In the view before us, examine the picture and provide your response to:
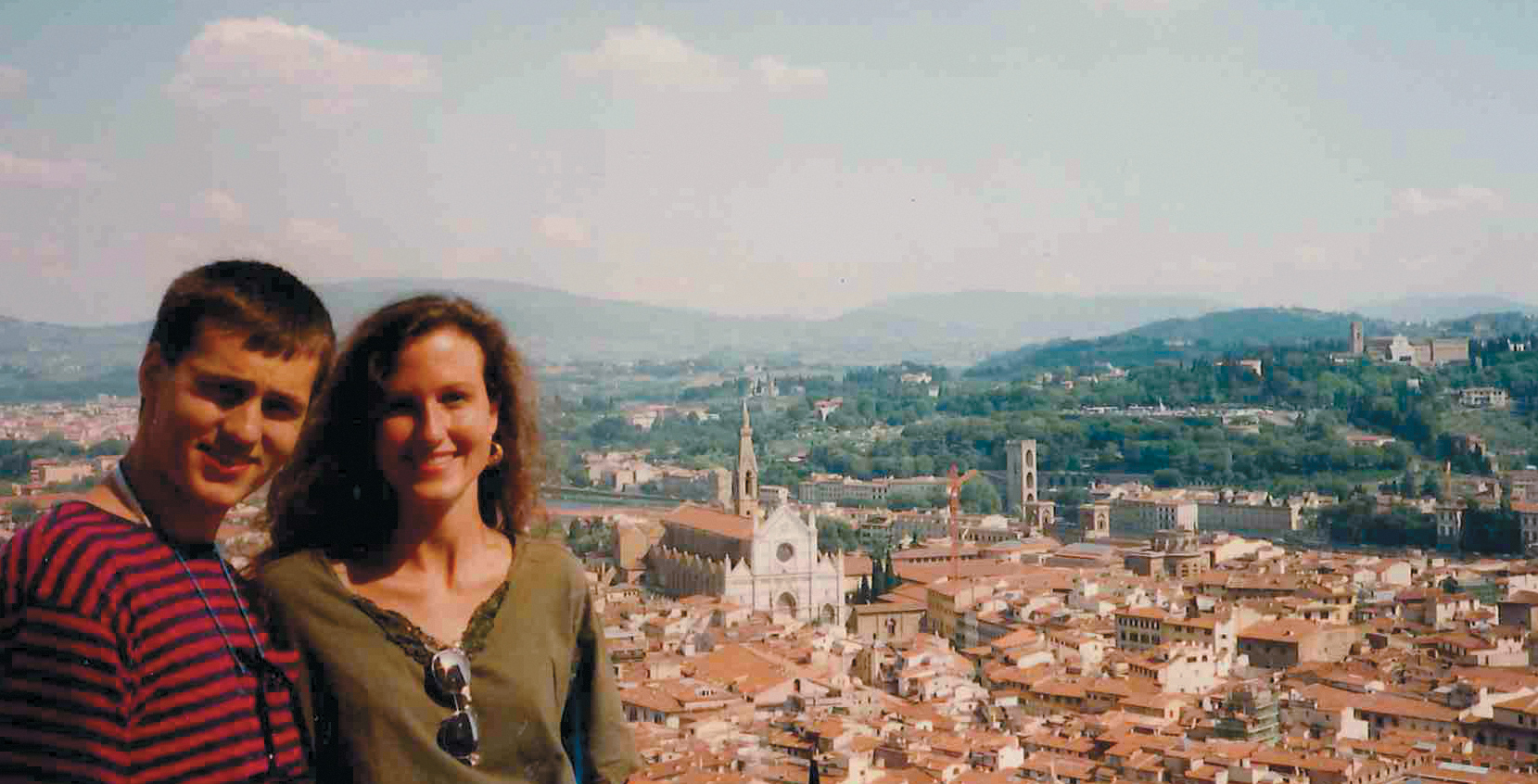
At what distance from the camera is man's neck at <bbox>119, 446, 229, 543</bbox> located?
1158mm

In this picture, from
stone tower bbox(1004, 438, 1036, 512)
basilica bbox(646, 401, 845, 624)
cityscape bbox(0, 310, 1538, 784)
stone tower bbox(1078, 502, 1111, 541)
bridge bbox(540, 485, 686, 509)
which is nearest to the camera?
cityscape bbox(0, 310, 1538, 784)

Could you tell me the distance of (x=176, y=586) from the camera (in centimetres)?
113

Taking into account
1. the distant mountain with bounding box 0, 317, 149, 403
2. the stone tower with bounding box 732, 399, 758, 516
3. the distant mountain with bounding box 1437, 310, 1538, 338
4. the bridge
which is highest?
the distant mountain with bounding box 0, 317, 149, 403

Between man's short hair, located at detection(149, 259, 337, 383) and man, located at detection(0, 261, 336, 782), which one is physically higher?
Answer: man's short hair, located at detection(149, 259, 337, 383)

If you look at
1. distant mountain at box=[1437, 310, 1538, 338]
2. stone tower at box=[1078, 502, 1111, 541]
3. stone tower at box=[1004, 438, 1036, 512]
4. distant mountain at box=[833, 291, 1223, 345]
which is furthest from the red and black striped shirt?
distant mountain at box=[833, 291, 1223, 345]

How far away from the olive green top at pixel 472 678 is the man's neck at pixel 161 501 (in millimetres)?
122

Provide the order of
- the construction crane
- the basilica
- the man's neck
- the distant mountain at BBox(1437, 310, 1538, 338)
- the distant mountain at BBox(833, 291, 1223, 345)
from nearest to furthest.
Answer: the man's neck < the basilica < the construction crane < the distant mountain at BBox(1437, 310, 1538, 338) < the distant mountain at BBox(833, 291, 1223, 345)

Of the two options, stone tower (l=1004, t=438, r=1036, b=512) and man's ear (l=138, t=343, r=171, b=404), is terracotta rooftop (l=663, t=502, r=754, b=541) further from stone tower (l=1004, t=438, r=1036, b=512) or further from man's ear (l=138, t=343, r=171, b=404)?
man's ear (l=138, t=343, r=171, b=404)

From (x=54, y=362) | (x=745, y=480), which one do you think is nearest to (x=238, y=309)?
(x=745, y=480)

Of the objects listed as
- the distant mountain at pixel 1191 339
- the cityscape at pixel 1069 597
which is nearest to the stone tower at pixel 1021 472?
the cityscape at pixel 1069 597

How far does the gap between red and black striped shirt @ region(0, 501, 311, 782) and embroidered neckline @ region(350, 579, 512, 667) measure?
106mm

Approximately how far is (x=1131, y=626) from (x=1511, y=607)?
4471 millimetres

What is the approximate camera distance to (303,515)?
Answer: 1.38m

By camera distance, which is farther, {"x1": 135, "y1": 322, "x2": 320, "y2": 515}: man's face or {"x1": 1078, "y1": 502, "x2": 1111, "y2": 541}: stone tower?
{"x1": 1078, "y1": 502, "x2": 1111, "y2": 541}: stone tower
